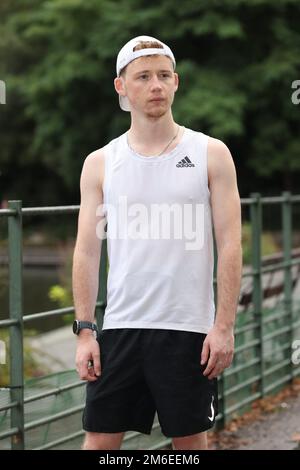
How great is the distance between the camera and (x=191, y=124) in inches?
1603

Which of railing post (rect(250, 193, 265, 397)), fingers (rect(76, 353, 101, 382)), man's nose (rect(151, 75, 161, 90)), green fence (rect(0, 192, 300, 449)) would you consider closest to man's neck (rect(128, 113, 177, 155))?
man's nose (rect(151, 75, 161, 90))

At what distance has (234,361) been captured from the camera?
8445 millimetres

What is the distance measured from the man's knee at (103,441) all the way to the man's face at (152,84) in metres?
1.11

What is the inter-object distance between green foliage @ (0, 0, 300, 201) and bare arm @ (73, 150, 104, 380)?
36.3 m

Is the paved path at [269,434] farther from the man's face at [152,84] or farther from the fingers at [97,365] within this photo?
the man's face at [152,84]

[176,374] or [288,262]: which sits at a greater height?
[288,262]

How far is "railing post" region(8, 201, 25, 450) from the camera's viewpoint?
5492mm

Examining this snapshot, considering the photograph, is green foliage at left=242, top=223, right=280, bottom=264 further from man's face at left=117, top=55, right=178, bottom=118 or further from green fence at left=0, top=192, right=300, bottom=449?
man's face at left=117, top=55, right=178, bottom=118

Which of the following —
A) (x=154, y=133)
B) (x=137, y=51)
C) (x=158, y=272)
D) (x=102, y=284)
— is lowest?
(x=102, y=284)

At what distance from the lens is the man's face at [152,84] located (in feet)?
13.1

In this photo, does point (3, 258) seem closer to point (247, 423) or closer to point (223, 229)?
point (247, 423)

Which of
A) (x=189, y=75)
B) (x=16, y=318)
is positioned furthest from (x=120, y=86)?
(x=189, y=75)

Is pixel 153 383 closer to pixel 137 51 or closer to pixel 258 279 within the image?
pixel 137 51

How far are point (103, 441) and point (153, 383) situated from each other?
27 cm
